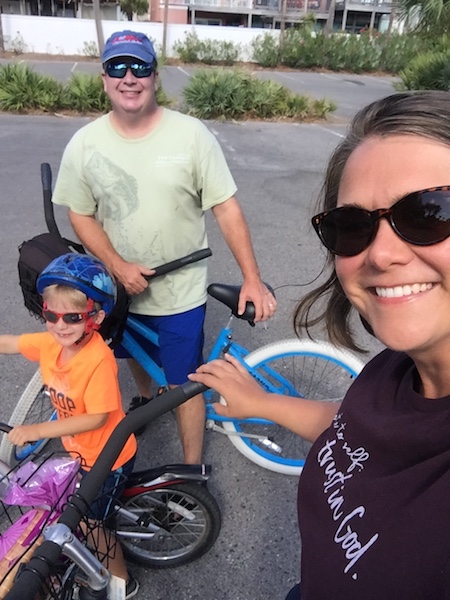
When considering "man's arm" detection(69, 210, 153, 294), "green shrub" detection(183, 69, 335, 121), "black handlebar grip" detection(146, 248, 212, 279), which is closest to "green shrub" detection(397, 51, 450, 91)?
"green shrub" detection(183, 69, 335, 121)

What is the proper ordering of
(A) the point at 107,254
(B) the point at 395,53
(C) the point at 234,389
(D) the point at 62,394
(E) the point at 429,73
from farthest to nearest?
(B) the point at 395,53
(E) the point at 429,73
(A) the point at 107,254
(D) the point at 62,394
(C) the point at 234,389

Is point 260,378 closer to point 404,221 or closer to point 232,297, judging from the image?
point 232,297

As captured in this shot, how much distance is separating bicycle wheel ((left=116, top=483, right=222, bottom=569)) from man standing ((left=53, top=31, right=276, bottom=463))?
0.46 m

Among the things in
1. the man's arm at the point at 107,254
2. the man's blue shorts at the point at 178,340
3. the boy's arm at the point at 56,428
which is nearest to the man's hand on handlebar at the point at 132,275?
the man's arm at the point at 107,254

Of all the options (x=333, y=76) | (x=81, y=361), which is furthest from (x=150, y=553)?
(x=333, y=76)

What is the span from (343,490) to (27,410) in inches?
75.8

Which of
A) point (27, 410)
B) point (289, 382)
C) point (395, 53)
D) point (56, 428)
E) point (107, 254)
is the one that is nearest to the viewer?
point (56, 428)

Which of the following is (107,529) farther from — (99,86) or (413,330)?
(99,86)

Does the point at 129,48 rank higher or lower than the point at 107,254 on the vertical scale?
higher

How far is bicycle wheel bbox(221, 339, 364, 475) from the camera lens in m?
2.63

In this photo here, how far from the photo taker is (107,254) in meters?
2.40

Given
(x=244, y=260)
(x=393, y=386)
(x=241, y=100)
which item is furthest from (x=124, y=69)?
(x=241, y=100)

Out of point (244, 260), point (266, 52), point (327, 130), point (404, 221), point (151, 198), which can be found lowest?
point (327, 130)

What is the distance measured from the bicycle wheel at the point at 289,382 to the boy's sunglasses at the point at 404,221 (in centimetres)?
163
